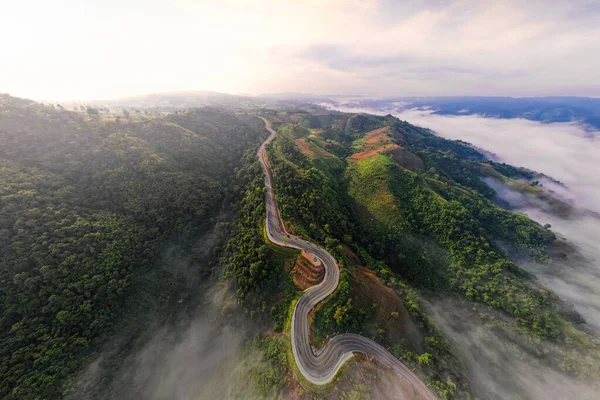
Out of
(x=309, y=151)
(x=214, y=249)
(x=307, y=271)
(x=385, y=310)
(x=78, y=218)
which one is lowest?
(x=385, y=310)

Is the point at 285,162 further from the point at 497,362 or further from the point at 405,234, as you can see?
the point at 497,362

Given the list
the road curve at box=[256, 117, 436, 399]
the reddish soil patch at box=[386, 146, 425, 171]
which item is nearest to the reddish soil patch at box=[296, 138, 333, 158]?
the reddish soil patch at box=[386, 146, 425, 171]

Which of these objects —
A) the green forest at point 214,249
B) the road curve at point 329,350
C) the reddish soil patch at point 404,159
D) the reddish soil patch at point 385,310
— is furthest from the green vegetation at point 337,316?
the reddish soil patch at point 404,159

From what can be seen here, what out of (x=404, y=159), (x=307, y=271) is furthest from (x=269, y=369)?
(x=404, y=159)

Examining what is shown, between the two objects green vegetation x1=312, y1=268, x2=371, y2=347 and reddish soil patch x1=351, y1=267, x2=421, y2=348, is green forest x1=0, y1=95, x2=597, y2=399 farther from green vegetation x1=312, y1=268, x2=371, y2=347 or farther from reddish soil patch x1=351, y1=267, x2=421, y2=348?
reddish soil patch x1=351, y1=267, x2=421, y2=348

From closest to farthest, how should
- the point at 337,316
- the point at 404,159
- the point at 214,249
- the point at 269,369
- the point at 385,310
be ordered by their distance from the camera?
the point at 269,369 < the point at 337,316 < the point at 385,310 < the point at 214,249 < the point at 404,159

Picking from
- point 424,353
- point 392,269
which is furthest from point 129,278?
point 392,269

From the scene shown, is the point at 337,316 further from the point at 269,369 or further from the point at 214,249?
the point at 214,249
